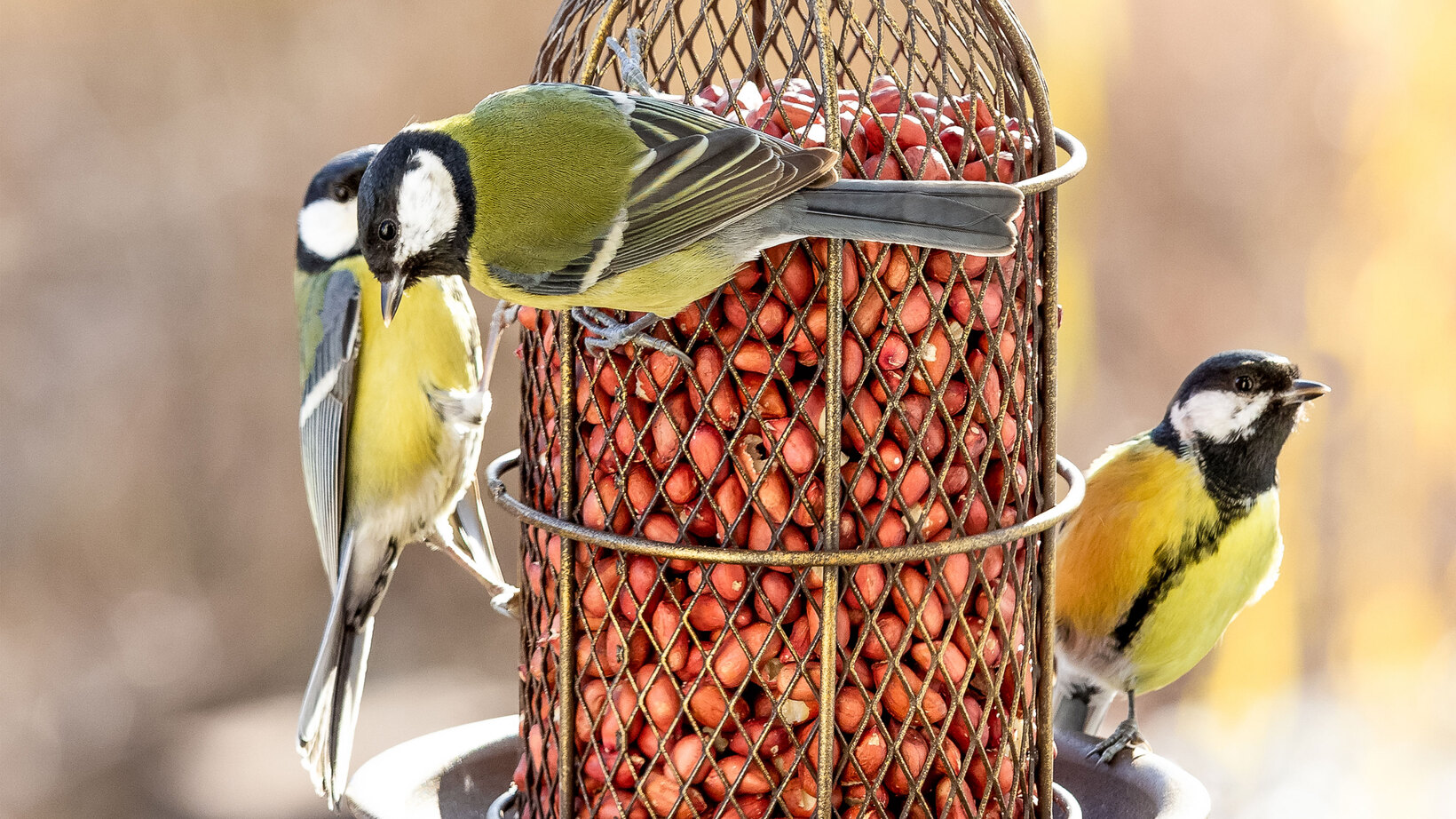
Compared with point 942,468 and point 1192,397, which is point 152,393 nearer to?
point 1192,397

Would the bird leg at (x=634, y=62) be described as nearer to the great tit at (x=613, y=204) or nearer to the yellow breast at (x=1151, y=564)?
the great tit at (x=613, y=204)

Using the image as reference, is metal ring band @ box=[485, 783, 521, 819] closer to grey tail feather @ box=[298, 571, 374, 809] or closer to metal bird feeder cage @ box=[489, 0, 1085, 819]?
metal bird feeder cage @ box=[489, 0, 1085, 819]

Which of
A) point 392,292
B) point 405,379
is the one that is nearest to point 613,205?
point 392,292

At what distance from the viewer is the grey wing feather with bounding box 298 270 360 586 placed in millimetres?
2311

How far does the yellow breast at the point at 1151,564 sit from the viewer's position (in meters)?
2.19

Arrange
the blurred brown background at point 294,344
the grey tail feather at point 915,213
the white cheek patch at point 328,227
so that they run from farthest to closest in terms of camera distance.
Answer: the blurred brown background at point 294,344
the white cheek patch at point 328,227
the grey tail feather at point 915,213

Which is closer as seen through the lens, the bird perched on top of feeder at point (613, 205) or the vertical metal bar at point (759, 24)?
the bird perched on top of feeder at point (613, 205)

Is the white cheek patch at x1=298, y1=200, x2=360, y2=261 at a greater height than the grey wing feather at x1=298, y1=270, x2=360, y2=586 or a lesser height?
greater

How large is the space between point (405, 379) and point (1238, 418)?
45.9 inches

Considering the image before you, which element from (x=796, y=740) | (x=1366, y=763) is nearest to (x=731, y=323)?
(x=796, y=740)

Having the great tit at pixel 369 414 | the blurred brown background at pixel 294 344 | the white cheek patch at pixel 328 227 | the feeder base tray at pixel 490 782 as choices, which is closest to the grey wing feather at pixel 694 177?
the feeder base tray at pixel 490 782

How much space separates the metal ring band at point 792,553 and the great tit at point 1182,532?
62 cm

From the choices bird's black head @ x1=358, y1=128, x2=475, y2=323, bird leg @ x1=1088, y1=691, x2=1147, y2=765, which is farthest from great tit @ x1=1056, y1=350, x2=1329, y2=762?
bird's black head @ x1=358, y1=128, x2=475, y2=323

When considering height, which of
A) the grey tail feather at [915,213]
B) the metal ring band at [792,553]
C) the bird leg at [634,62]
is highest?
the bird leg at [634,62]
